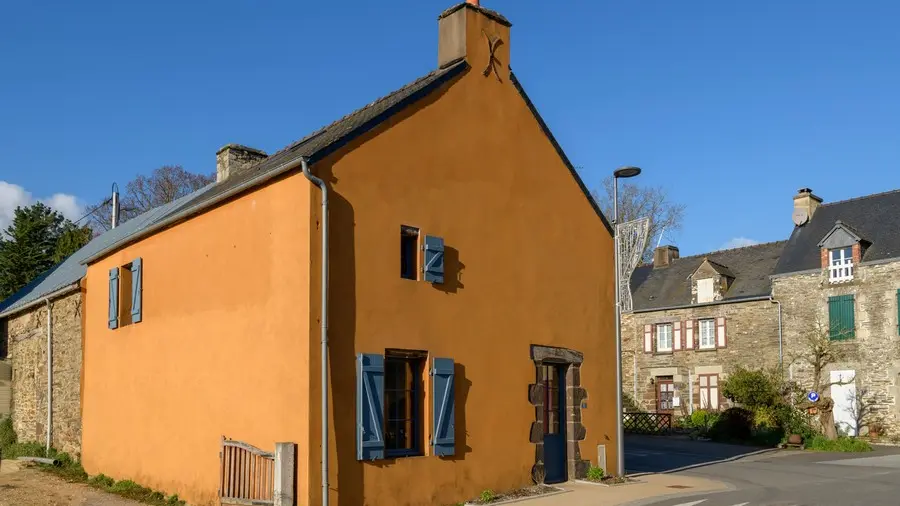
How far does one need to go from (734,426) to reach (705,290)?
26.5 feet

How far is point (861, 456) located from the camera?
21.8m

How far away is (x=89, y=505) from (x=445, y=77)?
839cm

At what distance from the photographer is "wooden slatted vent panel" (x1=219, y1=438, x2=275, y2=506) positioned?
34.4 ft

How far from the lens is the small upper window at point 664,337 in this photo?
3469 centimetres

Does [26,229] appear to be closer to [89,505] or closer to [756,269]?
[89,505]

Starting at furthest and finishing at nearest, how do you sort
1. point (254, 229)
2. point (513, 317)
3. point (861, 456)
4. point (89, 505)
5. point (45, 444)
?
point (861, 456) < point (45, 444) < point (513, 317) < point (89, 505) < point (254, 229)

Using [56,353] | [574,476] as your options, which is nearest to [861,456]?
[574,476]

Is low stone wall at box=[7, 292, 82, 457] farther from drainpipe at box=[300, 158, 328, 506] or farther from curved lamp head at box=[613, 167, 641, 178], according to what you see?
curved lamp head at box=[613, 167, 641, 178]

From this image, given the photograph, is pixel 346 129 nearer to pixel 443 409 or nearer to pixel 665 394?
pixel 443 409

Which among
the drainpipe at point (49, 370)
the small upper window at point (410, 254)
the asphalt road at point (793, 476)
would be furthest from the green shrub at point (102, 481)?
the asphalt road at point (793, 476)

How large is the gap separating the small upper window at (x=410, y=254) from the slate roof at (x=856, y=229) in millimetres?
21649

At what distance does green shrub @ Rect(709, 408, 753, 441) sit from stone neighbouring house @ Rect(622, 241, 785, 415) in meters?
4.91

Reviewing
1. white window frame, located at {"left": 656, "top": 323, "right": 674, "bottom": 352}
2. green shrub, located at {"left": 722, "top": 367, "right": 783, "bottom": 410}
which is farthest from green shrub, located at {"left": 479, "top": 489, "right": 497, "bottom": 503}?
white window frame, located at {"left": 656, "top": 323, "right": 674, "bottom": 352}

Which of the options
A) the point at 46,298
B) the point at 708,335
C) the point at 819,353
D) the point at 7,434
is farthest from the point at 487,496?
the point at 708,335
